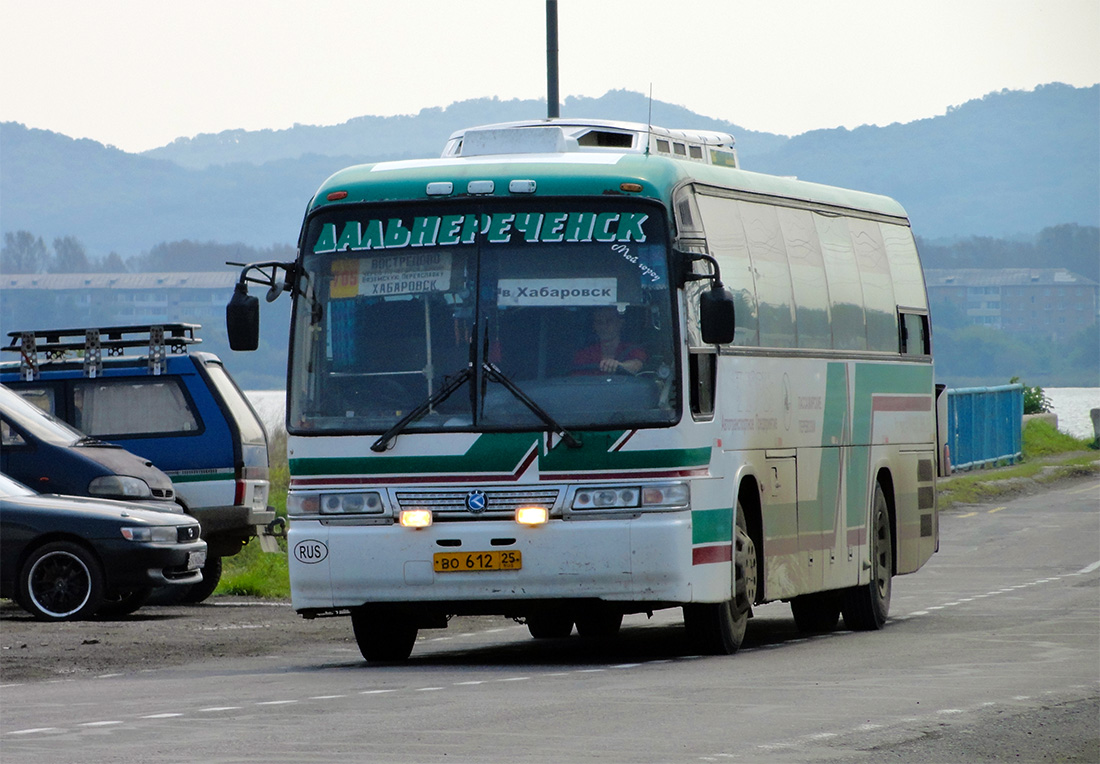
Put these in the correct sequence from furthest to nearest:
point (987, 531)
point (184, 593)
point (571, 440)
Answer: point (987, 531)
point (184, 593)
point (571, 440)

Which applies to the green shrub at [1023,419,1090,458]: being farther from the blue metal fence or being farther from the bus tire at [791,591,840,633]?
the bus tire at [791,591,840,633]

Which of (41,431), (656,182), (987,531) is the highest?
(656,182)

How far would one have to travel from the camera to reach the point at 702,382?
1407 centimetres

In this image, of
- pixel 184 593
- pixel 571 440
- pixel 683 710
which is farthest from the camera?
pixel 184 593

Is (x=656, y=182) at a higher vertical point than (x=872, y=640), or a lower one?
higher

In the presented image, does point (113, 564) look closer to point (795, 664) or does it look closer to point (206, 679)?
point (206, 679)

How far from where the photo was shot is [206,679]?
14.0 metres

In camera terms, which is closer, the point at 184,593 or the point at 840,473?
the point at 840,473

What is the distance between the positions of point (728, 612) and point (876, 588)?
3557 mm

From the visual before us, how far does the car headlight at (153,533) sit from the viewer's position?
19109 mm

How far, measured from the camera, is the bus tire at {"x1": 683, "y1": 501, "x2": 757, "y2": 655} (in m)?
14.5

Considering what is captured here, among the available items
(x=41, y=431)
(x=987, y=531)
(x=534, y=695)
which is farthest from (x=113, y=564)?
(x=987, y=531)

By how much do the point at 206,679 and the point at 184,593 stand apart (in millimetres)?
8282

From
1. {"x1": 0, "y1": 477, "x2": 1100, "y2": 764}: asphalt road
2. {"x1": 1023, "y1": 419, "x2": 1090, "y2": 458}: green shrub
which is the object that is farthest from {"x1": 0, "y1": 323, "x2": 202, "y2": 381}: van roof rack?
{"x1": 1023, "y1": 419, "x2": 1090, "y2": 458}: green shrub
